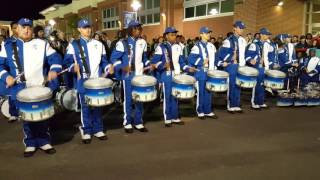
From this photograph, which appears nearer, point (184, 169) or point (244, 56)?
point (184, 169)

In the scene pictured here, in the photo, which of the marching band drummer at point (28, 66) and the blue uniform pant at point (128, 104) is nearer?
the marching band drummer at point (28, 66)

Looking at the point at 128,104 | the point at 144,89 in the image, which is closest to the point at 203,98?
the point at 128,104

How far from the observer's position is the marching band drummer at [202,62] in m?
7.49

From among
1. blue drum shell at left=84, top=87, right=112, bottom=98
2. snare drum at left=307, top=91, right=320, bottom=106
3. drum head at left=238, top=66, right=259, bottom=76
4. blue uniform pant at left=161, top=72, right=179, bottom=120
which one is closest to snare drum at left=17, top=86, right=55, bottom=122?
blue drum shell at left=84, top=87, right=112, bottom=98

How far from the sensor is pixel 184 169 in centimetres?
480

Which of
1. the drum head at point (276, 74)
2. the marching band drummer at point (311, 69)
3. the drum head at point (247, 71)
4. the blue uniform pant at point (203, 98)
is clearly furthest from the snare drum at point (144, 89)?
the marching band drummer at point (311, 69)

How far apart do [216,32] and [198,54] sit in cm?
1445

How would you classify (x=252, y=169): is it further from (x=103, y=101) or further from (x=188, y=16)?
(x=188, y=16)

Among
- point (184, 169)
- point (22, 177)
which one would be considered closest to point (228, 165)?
point (184, 169)

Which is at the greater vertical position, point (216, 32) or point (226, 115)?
point (216, 32)

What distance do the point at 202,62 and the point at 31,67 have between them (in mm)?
3778

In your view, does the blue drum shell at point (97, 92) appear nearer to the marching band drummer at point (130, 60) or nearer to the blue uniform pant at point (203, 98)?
the marching band drummer at point (130, 60)

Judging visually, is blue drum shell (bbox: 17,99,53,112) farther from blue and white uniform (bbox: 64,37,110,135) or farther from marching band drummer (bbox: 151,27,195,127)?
marching band drummer (bbox: 151,27,195,127)

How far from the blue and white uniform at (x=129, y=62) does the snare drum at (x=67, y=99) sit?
1058 mm
